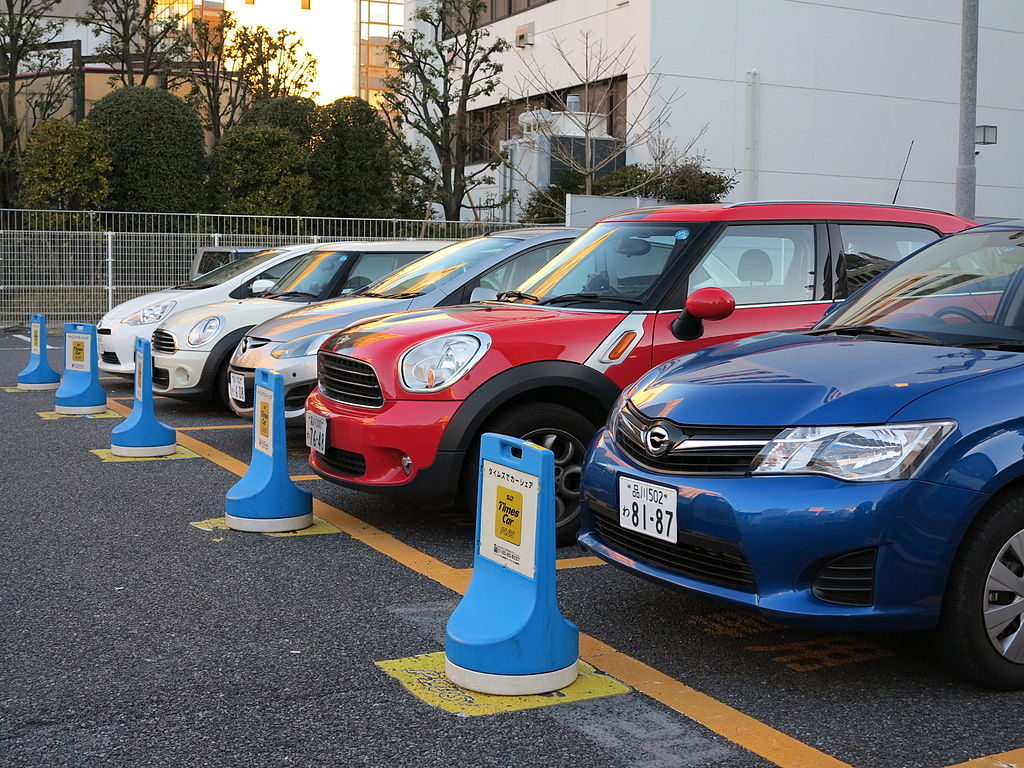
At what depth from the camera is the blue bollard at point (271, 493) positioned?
5691 millimetres

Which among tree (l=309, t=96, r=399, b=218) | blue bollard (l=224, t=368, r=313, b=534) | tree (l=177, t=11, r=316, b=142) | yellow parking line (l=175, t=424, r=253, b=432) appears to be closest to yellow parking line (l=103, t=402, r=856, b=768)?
blue bollard (l=224, t=368, r=313, b=534)

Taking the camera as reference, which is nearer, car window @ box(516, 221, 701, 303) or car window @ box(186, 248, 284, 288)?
car window @ box(516, 221, 701, 303)

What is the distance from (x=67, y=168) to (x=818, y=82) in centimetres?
1945

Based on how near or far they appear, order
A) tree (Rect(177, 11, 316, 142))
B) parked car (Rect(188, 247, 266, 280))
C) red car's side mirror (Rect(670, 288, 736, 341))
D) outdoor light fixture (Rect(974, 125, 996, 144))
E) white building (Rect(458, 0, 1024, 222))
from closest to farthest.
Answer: red car's side mirror (Rect(670, 288, 736, 341)) < outdoor light fixture (Rect(974, 125, 996, 144)) < parked car (Rect(188, 247, 266, 280)) < white building (Rect(458, 0, 1024, 222)) < tree (Rect(177, 11, 316, 142))

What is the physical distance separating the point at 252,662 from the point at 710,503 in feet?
5.25

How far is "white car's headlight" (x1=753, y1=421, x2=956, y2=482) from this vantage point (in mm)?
3443

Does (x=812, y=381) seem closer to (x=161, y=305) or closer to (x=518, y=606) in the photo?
(x=518, y=606)

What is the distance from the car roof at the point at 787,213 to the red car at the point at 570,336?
1 centimetres

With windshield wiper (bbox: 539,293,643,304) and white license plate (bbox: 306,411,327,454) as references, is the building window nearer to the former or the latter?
windshield wiper (bbox: 539,293,643,304)

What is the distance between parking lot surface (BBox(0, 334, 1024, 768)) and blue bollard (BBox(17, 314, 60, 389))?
6218mm

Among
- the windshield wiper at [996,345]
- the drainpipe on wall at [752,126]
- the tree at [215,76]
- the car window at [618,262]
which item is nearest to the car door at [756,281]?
the car window at [618,262]

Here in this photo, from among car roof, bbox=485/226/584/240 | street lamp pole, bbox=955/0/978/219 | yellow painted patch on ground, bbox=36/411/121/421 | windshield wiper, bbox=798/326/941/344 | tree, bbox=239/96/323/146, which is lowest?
yellow painted patch on ground, bbox=36/411/121/421

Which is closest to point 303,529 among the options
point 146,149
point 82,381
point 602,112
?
point 82,381

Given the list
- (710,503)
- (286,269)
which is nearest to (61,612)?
(710,503)
